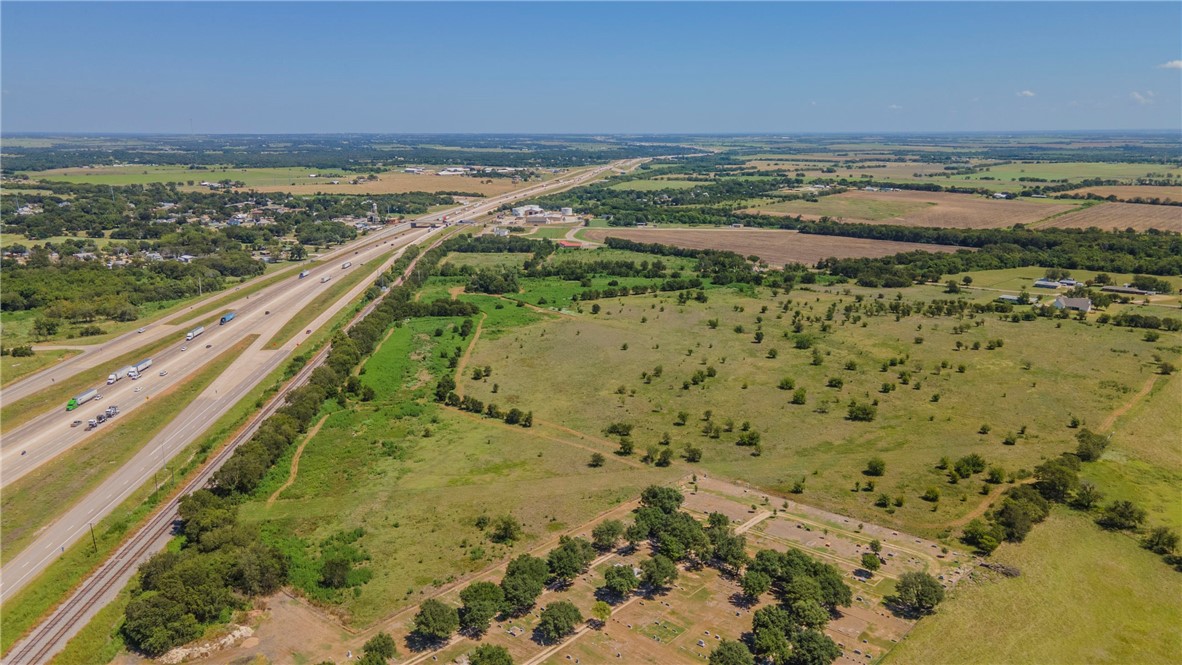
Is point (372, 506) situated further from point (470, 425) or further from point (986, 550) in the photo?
point (986, 550)

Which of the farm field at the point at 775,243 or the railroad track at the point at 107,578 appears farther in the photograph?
the farm field at the point at 775,243

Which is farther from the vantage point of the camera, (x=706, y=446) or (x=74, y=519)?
(x=706, y=446)

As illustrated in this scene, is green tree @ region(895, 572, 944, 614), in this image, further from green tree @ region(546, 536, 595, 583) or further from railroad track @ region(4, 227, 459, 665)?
railroad track @ region(4, 227, 459, 665)

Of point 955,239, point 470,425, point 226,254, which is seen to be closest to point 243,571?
point 470,425

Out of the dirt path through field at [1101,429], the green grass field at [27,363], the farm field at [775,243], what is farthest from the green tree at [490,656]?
the farm field at [775,243]

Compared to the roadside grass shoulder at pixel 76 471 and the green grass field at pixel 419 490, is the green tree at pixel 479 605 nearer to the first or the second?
the green grass field at pixel 419 490

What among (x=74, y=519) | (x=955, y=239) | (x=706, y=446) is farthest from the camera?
(x=955, y=239)
